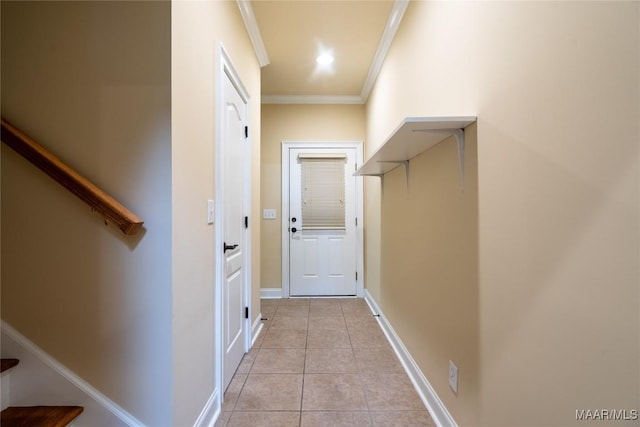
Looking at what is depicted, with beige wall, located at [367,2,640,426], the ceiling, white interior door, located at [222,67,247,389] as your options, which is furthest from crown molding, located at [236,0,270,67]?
beige wall, located at [367,2,640,426]

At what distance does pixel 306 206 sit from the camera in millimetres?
3787

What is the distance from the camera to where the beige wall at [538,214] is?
2.06 feet

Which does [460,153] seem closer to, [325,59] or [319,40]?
[319,40]

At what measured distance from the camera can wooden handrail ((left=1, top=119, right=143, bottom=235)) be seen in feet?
3.37

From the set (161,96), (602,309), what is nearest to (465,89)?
(602,309)

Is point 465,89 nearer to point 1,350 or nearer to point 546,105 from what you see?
point 546,105

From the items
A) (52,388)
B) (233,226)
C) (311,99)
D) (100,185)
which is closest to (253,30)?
(311,99)

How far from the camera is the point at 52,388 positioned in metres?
1.09

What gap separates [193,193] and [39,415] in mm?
990

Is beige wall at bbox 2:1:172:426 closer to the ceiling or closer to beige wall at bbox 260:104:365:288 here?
the ceiling

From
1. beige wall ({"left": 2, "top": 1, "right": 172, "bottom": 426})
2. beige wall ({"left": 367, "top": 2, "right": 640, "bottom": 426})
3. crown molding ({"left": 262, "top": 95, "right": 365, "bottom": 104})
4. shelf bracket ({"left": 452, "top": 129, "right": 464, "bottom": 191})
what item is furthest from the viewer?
crown molding ({"left": 262, "top": 95, "right": 365, "bottom": 104})

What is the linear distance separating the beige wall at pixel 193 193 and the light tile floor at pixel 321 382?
1.12 feet

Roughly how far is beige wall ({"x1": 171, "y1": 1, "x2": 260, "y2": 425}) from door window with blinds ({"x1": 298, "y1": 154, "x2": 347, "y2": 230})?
2134 mm

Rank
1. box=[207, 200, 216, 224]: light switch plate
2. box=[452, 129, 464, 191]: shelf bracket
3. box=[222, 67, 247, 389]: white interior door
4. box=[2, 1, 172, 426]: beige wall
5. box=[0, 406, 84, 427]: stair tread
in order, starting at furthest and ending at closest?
box=[222, 67, 247, 389]: white interior door < box=[207, 200, 216, 224]: light switch plate < box=[452, 129, 464, 191]: shelf bracket < box=[2, 1, 172, 426]: beige wall < box=[0, 406, 84, 427]: stair tread
